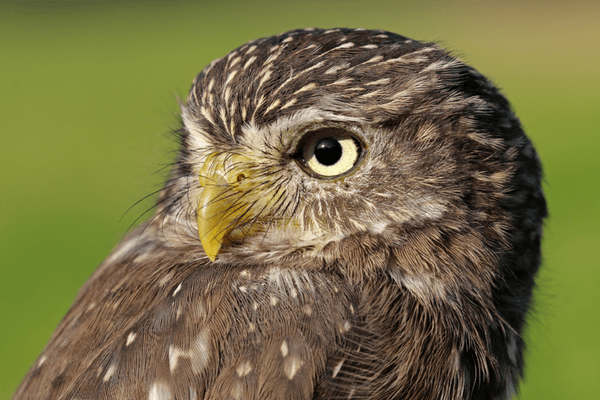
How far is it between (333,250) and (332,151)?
14.7 inches

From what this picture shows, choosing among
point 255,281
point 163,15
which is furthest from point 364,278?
point 163,15

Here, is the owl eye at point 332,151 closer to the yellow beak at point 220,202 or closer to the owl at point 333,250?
the owl at point 333,250

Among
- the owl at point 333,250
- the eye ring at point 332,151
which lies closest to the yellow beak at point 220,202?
the owl at point 333,250

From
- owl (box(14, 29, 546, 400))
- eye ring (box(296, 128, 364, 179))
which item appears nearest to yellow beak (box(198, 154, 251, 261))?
owl (box(14, 29, 546, 400))

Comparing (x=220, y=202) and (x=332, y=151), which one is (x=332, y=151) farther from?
(x=220, y=202)

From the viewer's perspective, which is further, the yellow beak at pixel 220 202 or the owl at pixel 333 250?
the yellow beak at pixel 220 202

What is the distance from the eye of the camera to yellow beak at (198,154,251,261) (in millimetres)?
2350

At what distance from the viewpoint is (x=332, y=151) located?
231 centimetres

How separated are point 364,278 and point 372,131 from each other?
55 cm

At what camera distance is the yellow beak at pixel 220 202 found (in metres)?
2.35

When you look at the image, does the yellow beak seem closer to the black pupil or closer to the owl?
the owl

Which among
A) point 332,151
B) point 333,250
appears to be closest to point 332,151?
point 332,151

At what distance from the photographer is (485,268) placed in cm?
236

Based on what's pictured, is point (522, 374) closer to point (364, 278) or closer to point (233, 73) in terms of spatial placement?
point (364, 278)
